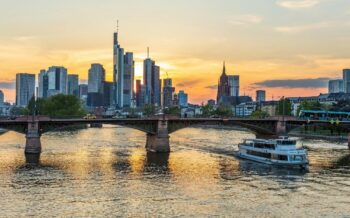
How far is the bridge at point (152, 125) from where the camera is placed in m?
99.8

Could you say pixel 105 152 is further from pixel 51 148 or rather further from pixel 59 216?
pixel 59 216

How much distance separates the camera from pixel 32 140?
10006cm

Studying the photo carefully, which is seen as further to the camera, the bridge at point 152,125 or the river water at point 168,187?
the bridge at point 152,125

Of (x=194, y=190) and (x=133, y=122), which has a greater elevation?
(x=133, y=122)

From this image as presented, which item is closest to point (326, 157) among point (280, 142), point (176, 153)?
point (280, 142)

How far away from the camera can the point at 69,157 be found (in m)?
94.9

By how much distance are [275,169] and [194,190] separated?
24.4m

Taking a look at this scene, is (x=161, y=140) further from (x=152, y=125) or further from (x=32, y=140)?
(x=32, y=140)

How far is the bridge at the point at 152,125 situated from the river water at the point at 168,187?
5.27 metres

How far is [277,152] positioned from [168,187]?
30.1m

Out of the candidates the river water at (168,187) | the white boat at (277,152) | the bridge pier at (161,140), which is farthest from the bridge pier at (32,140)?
the white boat at (277,152)

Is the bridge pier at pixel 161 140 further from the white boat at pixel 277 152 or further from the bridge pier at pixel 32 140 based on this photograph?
the bridge pier at pixel 32 140

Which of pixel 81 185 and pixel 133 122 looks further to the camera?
pixel 133 122

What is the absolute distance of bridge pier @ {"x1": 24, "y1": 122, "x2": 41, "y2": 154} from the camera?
9925 centimetres
